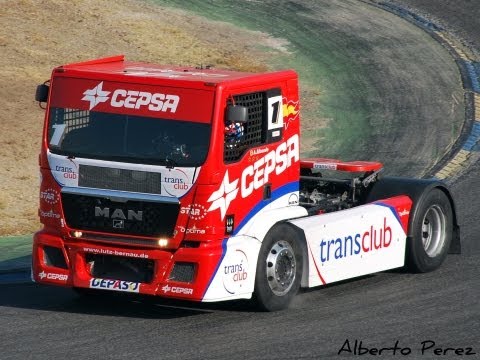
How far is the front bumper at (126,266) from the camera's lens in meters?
11.1

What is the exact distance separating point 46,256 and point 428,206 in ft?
14.9

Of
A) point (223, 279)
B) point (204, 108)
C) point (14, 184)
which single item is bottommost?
point (14, 184)

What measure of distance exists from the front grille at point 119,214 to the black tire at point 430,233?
3466mm

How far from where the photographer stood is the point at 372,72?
936 inches

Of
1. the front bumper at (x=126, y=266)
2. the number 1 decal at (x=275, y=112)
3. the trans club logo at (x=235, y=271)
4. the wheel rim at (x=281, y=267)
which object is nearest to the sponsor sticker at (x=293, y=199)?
the wheel rim at (x=281, y=267)

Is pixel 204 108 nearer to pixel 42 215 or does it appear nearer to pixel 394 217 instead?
pixel 42 215

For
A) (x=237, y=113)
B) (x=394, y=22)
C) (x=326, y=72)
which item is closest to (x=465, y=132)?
(x=326, y=72)

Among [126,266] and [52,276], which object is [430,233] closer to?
[126,266]

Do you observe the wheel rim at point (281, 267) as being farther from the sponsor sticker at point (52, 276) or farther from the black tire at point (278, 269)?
the sponsor sticker at point (52, 276)

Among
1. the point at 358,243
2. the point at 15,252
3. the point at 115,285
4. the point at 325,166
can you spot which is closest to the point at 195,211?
the point at 115,285

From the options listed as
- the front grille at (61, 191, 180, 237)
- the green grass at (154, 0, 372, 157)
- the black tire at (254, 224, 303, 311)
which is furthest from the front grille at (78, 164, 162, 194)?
the green grass at (154, 0, 372, 157)

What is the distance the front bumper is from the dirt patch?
7.11 meters

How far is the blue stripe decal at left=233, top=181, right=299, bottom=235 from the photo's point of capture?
11.5m

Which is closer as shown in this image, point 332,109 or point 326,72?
point 332,109
